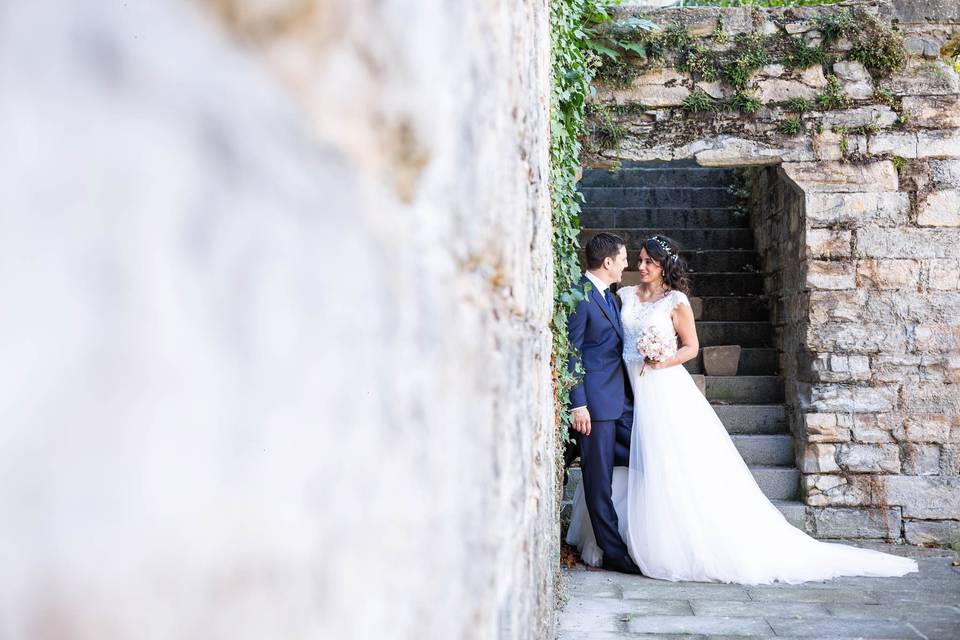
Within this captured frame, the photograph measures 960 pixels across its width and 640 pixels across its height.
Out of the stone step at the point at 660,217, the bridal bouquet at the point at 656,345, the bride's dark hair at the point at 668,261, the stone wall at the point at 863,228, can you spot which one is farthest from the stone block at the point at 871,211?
the stone step at the point at 660,217

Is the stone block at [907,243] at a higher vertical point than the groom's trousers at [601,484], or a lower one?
higher

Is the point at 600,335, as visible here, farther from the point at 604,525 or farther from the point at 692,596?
the point at 692,596

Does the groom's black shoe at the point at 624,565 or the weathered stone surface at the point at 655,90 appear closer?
the groom's black shoe at the point at 624,565

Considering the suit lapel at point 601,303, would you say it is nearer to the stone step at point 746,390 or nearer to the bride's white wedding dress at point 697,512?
the bride's white wedding dress at point 697,512

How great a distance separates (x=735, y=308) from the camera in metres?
7.56

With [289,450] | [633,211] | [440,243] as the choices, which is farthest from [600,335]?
[289,450]

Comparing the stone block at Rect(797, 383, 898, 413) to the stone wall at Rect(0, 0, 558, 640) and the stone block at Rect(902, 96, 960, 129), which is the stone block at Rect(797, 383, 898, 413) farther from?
the stone wall at Rect(0, 0, 558, 640)

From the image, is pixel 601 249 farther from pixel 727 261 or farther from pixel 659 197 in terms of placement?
pixel 659 197

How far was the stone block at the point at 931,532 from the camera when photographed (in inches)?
216

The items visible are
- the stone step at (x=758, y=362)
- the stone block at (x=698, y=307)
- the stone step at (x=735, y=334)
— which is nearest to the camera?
the stone step at (x=758, y=362)

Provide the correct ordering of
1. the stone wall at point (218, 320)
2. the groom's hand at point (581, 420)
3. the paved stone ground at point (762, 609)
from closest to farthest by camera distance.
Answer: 1. the stone wall at point (218, 320)
2. the paved stone ground at point (762, 609)
3. the groom's hand at point (581, 420)

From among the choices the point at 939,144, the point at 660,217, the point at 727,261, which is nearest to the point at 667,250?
the point at 939,144

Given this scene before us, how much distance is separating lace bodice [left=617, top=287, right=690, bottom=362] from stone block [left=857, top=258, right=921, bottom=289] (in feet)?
4.44

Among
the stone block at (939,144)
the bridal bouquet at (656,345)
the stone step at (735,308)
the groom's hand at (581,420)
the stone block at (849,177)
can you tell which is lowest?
the groom's hand at (581,420)
